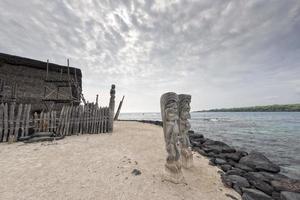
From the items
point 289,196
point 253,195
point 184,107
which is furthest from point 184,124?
point 289,196

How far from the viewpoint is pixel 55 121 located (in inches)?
345

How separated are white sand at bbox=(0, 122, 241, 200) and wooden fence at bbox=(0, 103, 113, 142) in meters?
2.18

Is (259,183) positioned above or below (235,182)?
below

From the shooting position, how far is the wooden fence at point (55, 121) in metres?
7.50

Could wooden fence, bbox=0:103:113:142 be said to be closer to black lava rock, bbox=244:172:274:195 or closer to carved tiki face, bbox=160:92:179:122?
carved tiki face, bbox=160:92:179:122

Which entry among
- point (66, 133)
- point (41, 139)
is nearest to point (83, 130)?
point (66, 133)

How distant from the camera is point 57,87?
13.7 m

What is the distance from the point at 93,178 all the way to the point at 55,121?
631 cm

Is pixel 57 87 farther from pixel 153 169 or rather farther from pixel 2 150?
pixel 153 169

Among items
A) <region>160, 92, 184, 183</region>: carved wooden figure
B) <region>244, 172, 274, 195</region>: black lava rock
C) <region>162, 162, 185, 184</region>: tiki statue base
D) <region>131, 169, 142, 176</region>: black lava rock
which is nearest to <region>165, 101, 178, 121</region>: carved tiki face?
<region>160, 92, 184, 183</region>: carved wooden figure

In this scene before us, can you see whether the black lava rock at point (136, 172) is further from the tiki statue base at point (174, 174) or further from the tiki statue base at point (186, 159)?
the tiki statue base at point (186, 159)

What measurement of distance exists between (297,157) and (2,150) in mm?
15055

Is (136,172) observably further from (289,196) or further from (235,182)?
(289,196)

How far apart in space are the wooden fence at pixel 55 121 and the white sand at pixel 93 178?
218 cm
